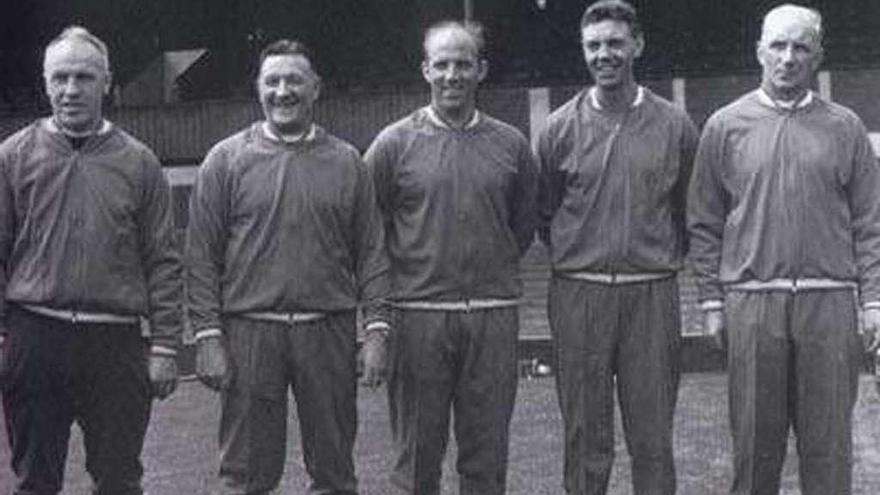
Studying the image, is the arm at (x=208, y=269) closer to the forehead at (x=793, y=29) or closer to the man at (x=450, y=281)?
the man at (x=450, y=281)

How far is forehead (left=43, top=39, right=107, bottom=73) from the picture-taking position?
5.50m

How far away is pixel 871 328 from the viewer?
228 inches

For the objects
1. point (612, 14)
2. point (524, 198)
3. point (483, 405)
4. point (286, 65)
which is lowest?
point (483, 405)

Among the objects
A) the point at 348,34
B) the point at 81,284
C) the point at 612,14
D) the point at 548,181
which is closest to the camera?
the point at 81,284

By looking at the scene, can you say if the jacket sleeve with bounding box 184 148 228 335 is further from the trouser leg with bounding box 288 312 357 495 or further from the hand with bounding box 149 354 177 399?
the trouser leg with bounding box 288 312 357 495

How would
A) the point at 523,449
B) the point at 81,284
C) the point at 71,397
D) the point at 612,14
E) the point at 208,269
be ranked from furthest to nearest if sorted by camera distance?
the point at 523,449
the point at 612,14
the point at 208,269
the point at 71,397
the point at 81,284

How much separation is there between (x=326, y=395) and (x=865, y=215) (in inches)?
85.0

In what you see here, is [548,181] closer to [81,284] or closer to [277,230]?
[277,230]

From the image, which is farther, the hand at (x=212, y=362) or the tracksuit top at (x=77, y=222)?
the hand at (x=212, y=362)

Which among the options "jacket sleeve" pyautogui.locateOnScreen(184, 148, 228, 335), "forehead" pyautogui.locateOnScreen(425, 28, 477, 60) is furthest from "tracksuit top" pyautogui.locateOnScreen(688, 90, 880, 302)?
"jacket sleeve" pyautogui.locateOnScreen(184, 148, 228, 335)

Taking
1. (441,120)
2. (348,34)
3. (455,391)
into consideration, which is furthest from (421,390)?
(348,34)

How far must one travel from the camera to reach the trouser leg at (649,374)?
19.3 ft

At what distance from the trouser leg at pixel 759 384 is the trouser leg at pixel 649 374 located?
0.25m

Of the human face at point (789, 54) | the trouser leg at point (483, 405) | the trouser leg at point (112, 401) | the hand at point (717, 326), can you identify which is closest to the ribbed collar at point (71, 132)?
the trouser leg at point (112, 401)
